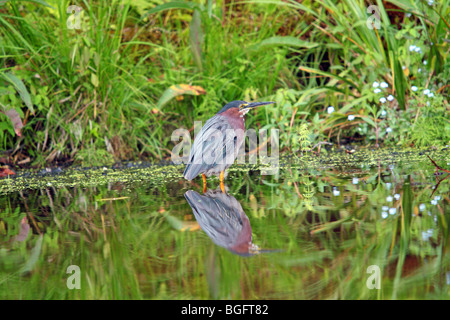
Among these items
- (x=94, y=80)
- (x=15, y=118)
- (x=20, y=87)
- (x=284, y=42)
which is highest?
(x=284, y=42)

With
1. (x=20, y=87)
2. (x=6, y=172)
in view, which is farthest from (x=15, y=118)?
(x=6, y=172)

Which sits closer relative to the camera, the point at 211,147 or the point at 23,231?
the point at 23,231

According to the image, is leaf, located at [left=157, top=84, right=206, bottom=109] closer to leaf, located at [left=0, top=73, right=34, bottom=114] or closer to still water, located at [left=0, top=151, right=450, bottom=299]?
leaf, located at [left=0, top=73, right=34, bottom=114]

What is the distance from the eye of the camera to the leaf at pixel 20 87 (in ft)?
17.3

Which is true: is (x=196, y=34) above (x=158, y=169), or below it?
above

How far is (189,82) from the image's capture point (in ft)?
20.9

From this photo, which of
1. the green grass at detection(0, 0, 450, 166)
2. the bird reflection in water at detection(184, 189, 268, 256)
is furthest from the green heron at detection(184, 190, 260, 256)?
the green grass at detection(0, 0, 450, 166)

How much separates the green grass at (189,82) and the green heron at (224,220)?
1958mm

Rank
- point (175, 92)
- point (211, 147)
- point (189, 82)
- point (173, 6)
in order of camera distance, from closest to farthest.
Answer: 1. point (211, 147)
2. point (175, 92)
3. point (173, 6)
4. point (189, 82)

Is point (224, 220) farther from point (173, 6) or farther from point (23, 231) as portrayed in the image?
point (173, 6)

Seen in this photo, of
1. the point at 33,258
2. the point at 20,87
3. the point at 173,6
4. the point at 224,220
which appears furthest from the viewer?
the point at 173,6

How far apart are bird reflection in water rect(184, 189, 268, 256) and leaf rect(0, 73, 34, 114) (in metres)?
1.93

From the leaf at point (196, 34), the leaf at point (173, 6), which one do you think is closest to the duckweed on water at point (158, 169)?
the leaf at point (196, 34)

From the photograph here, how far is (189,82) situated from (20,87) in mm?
1878
